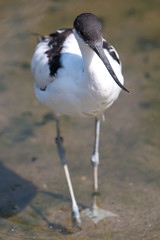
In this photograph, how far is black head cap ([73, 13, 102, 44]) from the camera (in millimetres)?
3791

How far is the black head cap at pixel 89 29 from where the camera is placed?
3791 mm

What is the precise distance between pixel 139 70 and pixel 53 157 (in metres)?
2.17

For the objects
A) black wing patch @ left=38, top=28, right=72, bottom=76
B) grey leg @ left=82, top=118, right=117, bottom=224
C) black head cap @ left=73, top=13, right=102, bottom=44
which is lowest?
grey leg @ left=82, top=118, right=117, bottom=224

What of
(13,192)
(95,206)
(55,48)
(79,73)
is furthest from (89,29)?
(13,192)

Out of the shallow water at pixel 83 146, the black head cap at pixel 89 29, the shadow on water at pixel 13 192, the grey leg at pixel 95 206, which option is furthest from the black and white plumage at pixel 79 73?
the shadow on water at pixel 13 192

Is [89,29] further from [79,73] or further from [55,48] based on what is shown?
[55,48]

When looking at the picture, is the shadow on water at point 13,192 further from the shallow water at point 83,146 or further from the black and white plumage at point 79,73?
the black and white plumage at point 79,73

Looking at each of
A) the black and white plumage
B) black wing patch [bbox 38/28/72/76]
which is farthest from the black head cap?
black wing patch [bbox 38/28/72/76]

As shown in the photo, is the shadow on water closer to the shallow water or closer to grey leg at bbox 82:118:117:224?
the shallow water

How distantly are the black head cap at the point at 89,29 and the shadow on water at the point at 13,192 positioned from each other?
232 cm

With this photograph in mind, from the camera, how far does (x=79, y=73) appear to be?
419cm

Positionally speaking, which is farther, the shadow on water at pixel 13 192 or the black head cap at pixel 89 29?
the shadow on water at pixel 13 192

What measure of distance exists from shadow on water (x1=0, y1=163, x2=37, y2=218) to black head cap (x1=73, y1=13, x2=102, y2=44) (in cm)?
232

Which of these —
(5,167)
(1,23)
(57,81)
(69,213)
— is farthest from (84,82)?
(1,23)
